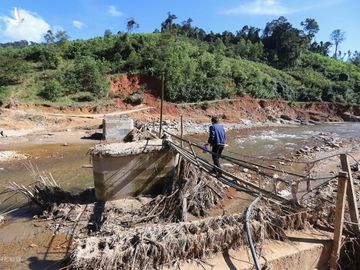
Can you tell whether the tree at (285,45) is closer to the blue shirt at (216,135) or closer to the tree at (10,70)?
the tree at (10,70)

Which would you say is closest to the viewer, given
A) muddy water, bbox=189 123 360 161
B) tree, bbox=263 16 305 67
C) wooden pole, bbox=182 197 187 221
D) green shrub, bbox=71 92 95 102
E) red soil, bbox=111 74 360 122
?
wooden pole, bbox=182 197 187 221

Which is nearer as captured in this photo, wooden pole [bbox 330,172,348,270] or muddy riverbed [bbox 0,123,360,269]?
wooden pole [bbox 330,172,348,270]

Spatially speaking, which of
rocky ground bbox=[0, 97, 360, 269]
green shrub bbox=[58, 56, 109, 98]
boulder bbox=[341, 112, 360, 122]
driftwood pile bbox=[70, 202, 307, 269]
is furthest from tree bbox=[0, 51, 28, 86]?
boulder bbox=[341, 112, 360, 122]

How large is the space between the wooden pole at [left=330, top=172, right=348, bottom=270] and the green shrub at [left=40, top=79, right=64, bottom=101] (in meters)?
28.7

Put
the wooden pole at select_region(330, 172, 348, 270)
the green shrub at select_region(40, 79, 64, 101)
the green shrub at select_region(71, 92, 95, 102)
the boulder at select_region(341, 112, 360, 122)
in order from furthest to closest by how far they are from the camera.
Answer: the boulder at select_region(341, 112, 360, 122), the green shrub at select_region(71, 92, 95, 102), the green shrub at select_region(40, 79, 64, 101), the wooden pole at select_region(330, 172, 348, 270)

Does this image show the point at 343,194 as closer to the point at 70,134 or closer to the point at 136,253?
the point at 136,253

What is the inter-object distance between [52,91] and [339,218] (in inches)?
1144

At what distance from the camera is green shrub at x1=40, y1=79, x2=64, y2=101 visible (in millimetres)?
29938

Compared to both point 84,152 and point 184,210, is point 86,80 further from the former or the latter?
point 184,210

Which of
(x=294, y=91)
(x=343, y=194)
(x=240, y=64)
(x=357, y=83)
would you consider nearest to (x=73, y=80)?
(x=240, y=64)

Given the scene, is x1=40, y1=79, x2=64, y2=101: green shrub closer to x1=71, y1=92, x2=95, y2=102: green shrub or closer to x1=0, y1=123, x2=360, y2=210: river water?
x1=71, y1=92, x2=95, y2=102: green shrub

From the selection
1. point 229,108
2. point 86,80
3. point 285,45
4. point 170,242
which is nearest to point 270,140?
point 229,108

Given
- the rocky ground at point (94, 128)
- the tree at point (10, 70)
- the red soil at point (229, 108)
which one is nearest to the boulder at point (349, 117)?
the rocky ground at point (94, 128)

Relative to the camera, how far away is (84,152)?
60.2ft
